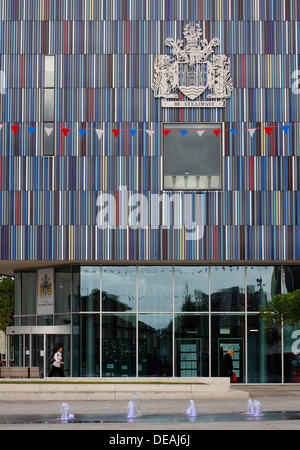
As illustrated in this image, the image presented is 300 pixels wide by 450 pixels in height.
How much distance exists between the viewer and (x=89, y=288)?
131ft

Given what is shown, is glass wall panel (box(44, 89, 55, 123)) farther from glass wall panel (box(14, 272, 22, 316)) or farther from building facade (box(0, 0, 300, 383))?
glass wall panel (box(14, 272, 22, 316))

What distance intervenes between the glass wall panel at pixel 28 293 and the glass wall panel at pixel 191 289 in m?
7.51

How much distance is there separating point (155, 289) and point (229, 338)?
13.7ft

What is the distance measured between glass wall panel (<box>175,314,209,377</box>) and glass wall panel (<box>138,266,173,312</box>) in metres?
0.97

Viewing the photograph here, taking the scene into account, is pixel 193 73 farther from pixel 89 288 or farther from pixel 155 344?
pixel 155 344

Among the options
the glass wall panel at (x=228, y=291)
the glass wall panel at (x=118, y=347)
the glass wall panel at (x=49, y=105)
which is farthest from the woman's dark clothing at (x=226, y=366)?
the glass wall panel at (x=49, y=105)

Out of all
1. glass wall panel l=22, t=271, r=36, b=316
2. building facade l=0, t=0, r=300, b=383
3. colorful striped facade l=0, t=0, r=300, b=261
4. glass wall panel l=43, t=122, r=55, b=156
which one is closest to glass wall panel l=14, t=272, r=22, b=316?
glass wall panel l=22, t=271, r=36, b=316

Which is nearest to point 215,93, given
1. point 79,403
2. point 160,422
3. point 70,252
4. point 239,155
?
point 239,155

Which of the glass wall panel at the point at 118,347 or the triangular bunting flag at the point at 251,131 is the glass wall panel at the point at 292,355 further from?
the triangular bunting flag at the point at 251,131

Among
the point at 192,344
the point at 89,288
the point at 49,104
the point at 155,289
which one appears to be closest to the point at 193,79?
the point at 49,104

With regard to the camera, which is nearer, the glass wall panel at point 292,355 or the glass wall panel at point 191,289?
the glass wall panel at point 292,355

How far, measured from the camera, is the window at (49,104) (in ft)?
128

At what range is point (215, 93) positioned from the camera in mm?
39000

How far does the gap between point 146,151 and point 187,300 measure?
286 inches
